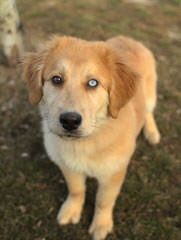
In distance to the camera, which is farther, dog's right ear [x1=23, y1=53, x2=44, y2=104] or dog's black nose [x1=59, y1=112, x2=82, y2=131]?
dog's right ear [x1=23, y1=53, x2=44, y2=104]

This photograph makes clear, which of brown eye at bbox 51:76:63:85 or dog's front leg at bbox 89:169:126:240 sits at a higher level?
brown eye at bbox 51:76:63:85

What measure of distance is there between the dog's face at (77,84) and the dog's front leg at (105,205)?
69 cm

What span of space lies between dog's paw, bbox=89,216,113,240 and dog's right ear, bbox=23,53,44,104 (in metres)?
1.57

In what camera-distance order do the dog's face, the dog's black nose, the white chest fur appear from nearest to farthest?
the dog's black nose < the dog's face < the white chest fur

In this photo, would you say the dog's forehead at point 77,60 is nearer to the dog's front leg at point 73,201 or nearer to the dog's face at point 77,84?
the dog's face at point 77,84

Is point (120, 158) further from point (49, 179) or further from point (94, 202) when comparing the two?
point (49, 179)

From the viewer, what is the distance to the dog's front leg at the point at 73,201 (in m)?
2.91

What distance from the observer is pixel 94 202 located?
3.25 meters

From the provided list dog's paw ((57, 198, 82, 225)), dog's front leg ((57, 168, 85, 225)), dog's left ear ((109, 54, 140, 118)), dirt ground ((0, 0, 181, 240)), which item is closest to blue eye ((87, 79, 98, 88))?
dog's left ear ((109, 54, 140, 118))

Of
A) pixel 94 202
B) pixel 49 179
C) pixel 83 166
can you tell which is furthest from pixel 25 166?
pixel 83 166

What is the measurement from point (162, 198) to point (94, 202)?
0.88 metres

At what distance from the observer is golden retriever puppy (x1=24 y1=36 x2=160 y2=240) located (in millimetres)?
2123

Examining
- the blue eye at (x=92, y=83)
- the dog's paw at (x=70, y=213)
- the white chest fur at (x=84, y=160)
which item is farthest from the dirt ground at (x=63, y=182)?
the blue eye at (x=92, y=83)

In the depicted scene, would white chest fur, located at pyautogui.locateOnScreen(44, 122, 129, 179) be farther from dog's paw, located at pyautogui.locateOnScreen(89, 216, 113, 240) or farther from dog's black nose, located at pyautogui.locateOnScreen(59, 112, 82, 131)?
dog's paw, located at pyautogui.locateOnScreen(89, 216, 113, 240)
